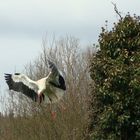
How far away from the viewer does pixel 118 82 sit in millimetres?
13344

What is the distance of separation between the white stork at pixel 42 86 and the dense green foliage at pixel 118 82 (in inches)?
64.8

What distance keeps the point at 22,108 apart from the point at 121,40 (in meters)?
11.5

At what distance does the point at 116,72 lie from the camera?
A: 13.3m

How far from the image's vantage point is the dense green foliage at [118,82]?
1323 centimetres

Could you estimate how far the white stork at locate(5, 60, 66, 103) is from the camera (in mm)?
15930

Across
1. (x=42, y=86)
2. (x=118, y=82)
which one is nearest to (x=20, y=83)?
(x=42, y=86)

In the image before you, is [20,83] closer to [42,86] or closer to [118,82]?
[42,86]

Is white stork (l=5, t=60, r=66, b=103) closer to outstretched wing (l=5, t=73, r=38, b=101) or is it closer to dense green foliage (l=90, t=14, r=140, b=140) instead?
outstretched wing (l=5, t=73, r=38, b=101)

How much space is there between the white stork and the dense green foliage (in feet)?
5.40

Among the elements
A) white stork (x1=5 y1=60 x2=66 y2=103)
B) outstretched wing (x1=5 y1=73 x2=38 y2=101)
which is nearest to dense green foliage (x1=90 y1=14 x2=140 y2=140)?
white stork (x1=5 y1=60 x2=66 y2=103)

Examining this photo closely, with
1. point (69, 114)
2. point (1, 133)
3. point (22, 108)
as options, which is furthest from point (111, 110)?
point (1, 133)

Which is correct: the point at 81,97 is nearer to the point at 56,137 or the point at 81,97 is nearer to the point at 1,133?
the point at 56,137

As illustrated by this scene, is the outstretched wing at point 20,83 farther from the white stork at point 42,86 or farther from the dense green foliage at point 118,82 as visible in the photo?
the dense green foliage at point 118,82

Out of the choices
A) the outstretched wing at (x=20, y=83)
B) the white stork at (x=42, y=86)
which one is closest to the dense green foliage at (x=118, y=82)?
the white stork at (x=42, y=86)
